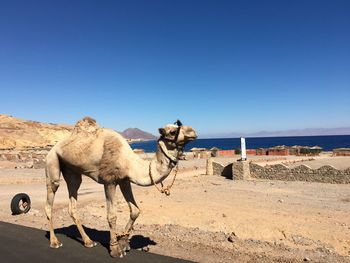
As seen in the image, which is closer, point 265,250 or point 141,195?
point 265,250

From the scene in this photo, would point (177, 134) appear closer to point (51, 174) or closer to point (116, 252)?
point (116, 252)

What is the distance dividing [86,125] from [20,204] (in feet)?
21.9

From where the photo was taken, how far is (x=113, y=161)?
23.5ft

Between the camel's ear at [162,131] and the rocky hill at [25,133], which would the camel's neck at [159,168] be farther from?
the rocky hill at [25,133]

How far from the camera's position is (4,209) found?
13906 mm

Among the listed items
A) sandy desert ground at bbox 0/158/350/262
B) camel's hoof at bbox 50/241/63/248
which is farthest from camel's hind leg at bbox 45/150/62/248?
sandy desert ground at bbox 0/158/350/262

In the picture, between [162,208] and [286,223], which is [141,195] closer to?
[162,208]

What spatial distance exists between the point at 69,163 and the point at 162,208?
7.03m

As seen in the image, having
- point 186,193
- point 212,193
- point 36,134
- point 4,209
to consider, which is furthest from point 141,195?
point 36,134

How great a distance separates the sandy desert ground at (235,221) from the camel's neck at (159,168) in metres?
1.63

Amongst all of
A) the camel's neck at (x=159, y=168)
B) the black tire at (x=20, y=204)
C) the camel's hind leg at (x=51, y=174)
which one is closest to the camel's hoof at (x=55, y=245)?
the camel's hind leg at (x=51, y=174)

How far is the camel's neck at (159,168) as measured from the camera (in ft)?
22.5

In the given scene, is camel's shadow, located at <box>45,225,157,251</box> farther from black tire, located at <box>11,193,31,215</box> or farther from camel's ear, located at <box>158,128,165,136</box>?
black tire, located at <box>11,193,31,215</box>

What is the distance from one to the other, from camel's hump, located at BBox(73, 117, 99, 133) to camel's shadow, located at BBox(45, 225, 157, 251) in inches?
105
